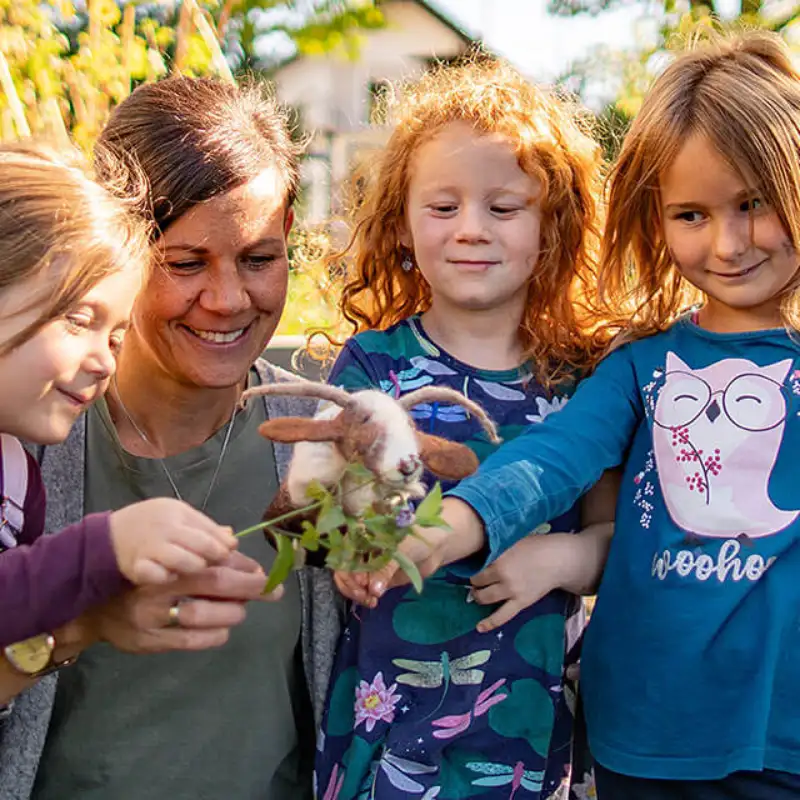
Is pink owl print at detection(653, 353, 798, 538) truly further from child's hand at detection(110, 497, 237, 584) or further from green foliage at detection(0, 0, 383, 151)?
green foliage at detection(0, 0, 383, 151)

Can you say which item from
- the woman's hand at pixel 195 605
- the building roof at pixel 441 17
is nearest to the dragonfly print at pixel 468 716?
the woman's hand at pixel 195 605

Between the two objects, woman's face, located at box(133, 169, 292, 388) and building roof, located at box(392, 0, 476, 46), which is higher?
woman's face, located at box(133, 169, 292, 388)

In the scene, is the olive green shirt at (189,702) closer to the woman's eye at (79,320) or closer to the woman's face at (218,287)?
the woman's face at (218,287)

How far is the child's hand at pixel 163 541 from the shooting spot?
1469mm

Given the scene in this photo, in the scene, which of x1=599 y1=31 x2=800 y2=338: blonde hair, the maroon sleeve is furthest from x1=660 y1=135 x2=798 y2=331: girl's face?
the maroon sleeve

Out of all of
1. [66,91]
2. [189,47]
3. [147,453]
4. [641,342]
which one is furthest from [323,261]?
[66,91]

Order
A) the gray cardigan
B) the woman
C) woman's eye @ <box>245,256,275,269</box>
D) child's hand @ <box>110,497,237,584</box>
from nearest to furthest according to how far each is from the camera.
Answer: child's hand @ <box>110,497,237,584</box> < the gray cardigan < the woman < woman's eye @ <box>245,256,275,269</box>

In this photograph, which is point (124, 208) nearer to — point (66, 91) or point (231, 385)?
point (231, 385)

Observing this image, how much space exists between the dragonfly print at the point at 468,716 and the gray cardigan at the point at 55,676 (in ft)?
0.94

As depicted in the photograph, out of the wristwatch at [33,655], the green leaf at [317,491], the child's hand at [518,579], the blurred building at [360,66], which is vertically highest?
the green leaf at [317,491]

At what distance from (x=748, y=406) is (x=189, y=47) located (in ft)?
18.1

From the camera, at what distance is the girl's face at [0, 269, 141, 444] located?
68.6 inches

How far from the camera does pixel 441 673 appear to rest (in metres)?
2.18

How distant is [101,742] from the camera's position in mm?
2191
